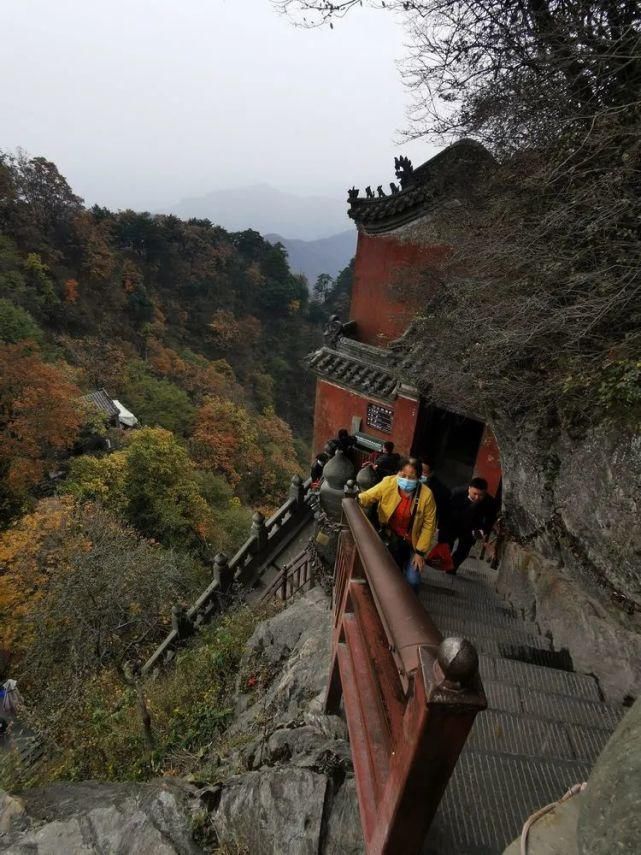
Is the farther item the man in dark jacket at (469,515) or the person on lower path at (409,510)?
the man in dark jacket at (469,515)

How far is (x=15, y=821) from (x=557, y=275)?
6.25 metres

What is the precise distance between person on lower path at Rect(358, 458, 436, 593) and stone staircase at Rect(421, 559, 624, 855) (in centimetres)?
63

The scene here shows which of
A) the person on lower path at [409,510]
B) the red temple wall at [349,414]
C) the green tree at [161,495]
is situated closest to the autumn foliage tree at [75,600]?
the green tree at [161,495]

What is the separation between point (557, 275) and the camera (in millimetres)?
4555

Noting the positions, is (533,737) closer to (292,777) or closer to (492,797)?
(492,797)

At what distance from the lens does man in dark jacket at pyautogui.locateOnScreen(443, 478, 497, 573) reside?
4875 mm

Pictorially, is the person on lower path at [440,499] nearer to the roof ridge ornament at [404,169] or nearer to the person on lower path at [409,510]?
the person on lower path at [409,510]

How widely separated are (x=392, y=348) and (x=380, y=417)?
174cm

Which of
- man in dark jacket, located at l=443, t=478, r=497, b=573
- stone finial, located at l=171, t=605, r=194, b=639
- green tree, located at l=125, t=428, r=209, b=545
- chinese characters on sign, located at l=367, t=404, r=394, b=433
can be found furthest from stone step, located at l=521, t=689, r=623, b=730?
green tree, located at l=125, t=428, r=209, b=545

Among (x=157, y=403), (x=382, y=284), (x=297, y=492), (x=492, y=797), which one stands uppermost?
(x=382, y=284)

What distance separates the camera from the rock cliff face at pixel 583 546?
11.0ft

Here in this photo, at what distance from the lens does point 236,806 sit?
2.90m

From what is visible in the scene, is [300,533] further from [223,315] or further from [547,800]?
[223,315]

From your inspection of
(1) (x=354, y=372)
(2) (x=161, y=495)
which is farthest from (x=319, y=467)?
(2) (x=161, y=495)
